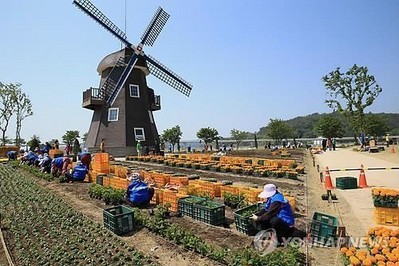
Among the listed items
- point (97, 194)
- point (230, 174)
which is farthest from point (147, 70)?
point (97, 194)

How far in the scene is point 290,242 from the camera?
5387 millimetres

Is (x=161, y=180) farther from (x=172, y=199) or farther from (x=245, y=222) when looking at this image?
(x=245, y=222)

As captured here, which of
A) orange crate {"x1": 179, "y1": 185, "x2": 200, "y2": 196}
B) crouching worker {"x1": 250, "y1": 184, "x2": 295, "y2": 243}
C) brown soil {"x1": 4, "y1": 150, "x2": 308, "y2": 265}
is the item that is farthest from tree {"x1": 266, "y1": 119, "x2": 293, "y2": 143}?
crouching worker {"x1": 250, "y1": 184, "x2": 295, "y2": 243}

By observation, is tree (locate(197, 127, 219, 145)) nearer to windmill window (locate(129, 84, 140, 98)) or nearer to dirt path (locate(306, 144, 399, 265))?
windmill window (locate(129, 84, 140, 98))

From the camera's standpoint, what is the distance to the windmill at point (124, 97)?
94.9 ft

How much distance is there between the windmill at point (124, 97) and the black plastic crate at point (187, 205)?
21.5 metres

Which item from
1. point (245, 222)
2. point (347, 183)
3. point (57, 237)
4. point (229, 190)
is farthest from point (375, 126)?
point (57, 237)

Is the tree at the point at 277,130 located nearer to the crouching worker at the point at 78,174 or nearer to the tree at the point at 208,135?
the tree at the point at 208,135

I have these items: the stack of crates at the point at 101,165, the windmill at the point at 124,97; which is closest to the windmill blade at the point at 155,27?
the windmill at the point at 124,97

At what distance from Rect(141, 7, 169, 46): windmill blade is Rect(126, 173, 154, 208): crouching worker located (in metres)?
24.9

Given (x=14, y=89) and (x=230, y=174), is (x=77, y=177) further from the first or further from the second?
(x=14, y=89)

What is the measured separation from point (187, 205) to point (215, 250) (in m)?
2.27

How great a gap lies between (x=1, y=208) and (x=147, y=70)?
24245mm

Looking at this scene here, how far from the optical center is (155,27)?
31656mm
